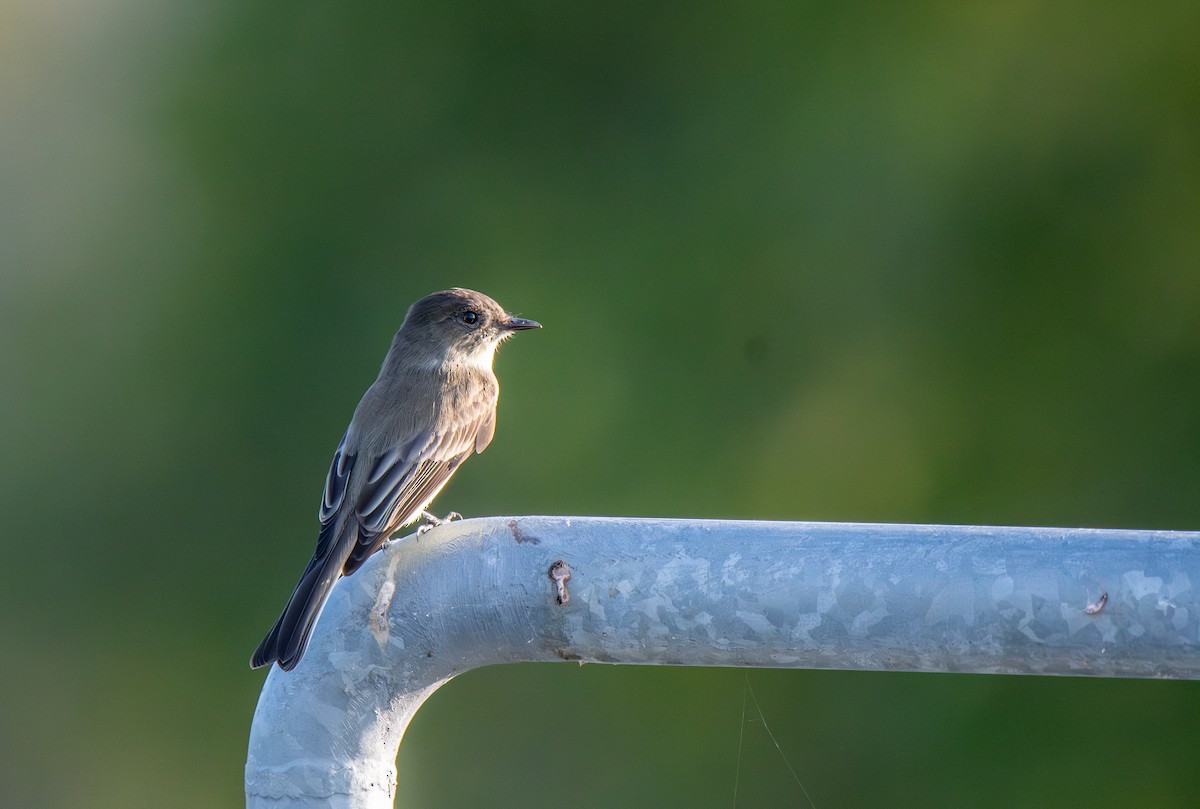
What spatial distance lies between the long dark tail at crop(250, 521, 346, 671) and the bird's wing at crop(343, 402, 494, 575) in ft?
0.23

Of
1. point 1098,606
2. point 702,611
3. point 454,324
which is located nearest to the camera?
point 1098,606

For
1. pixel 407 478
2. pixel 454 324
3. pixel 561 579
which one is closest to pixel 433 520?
pixel 407 478

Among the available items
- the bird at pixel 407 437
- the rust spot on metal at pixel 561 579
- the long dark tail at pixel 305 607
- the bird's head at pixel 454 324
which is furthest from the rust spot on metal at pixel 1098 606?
the bird's head at pixel 454 324

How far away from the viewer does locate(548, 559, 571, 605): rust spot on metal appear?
1.69 m

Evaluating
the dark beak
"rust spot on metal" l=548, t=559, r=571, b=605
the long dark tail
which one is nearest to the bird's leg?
the long dark tail

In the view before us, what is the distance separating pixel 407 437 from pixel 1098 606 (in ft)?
9.35

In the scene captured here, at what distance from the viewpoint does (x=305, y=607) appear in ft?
9.79

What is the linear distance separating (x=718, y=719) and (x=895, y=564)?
14.9ft

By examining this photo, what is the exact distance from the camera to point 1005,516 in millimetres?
5652

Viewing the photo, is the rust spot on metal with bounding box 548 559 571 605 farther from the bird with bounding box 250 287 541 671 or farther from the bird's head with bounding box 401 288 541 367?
the bird's head with bounding box 401 288 541 367

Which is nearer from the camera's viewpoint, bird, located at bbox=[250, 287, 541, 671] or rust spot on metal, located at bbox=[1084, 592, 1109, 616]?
rust spot on metal, located at bbox=[1084, 592, 1109, 616]

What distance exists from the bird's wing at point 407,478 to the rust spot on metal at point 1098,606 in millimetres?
2105

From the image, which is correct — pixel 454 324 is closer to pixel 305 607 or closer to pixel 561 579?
pixel 305 607

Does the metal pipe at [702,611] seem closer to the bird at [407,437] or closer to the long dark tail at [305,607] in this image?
the long dark tail at [305,607]
